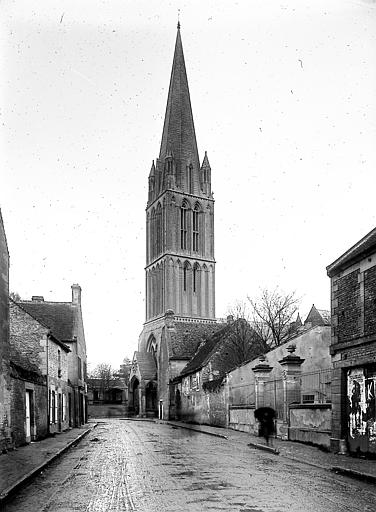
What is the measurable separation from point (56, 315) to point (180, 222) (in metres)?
44.2

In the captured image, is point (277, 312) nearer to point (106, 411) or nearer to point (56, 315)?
point (56, 315)

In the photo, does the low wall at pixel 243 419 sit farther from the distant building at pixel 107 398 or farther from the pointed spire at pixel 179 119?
the pointed spire at pixel 179 119

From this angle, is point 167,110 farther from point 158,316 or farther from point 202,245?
point 158,316

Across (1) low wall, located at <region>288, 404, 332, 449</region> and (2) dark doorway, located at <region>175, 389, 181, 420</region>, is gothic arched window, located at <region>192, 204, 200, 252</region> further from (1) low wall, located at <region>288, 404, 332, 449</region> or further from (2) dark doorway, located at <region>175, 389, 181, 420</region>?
(1) low wall, located at <region>288, 404, 332, 449</region>

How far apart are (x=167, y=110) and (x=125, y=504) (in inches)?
3234

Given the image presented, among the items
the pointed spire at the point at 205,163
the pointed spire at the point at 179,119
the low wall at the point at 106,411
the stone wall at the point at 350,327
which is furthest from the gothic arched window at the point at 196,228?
the stone wall at the point at 350,327

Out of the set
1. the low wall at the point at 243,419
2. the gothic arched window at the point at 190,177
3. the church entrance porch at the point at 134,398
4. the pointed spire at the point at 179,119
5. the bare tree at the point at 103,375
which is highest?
the pointed spire at the point at 179,119

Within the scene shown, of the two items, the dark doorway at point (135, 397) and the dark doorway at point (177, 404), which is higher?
the dark doorway at point (177, 404)

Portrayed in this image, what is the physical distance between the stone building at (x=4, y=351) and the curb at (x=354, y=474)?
903 cm

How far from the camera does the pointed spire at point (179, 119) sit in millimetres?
85562

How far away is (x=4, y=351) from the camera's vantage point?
705 inches

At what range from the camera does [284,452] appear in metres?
18.6

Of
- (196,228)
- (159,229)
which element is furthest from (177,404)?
(159,229)

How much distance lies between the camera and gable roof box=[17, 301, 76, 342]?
3978 centimetres
